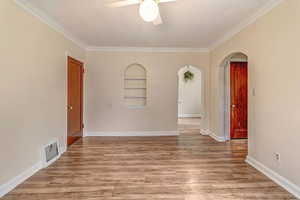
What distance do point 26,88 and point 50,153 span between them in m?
1.30

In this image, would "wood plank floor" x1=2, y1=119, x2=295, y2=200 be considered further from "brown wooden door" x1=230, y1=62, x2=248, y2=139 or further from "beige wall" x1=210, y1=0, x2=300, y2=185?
"brown wooden door" x1=230, y1=62, x2=248, y2=139

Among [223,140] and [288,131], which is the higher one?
[288,131]

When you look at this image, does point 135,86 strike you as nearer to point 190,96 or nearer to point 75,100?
point 75,100

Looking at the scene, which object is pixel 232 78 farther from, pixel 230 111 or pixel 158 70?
pixel 158 70

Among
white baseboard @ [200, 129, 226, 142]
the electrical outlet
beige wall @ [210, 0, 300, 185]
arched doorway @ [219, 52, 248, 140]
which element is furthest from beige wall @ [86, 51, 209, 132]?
→ the electrical outlet

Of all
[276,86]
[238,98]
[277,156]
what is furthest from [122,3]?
[238,98]

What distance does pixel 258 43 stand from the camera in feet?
10.5

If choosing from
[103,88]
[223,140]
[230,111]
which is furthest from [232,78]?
[103,88]

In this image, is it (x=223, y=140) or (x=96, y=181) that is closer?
(x=96, y=181)

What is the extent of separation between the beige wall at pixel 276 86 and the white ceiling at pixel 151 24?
38cm

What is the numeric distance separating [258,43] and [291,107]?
1258mm

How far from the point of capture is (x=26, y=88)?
285 centimetres

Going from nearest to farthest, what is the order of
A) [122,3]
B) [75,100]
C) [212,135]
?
[122,3] → [75,100] → [212,135]

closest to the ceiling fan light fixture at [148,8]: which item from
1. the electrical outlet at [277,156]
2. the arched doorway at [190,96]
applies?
the electrical outlet at [277,156]
